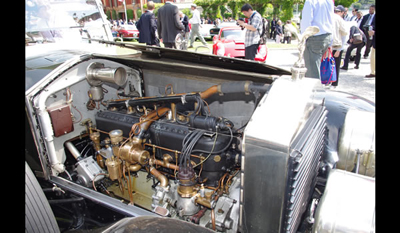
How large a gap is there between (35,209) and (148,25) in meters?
5.83

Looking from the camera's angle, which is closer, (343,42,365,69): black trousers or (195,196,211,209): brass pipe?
(195,196,211,209): brass pipe

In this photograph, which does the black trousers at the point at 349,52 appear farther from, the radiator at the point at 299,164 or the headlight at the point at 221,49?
the radiator at the point at 299,164

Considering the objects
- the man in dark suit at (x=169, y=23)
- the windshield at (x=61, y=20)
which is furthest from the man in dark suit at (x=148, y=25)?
the windshield at (x=61, y=20)

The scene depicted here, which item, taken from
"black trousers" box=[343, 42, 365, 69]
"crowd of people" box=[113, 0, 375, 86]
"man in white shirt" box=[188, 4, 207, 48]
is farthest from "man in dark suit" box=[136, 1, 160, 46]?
"black trousers" box=[343, 42, 365, 69]

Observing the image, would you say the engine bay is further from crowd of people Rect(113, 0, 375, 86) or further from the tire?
crowd of people Rect(113, 0, 375, 86)

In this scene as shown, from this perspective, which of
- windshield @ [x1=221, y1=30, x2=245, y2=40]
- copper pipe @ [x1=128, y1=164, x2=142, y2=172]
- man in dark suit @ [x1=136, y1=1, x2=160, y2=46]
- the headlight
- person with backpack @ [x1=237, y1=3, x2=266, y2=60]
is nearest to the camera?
copper pipe @ [x1=128, y1=164, x2=142, y2=172]

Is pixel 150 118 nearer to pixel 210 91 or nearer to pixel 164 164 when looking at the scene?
pixel 164 164

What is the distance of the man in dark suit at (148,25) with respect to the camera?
267 inches

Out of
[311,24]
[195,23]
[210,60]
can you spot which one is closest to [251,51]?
[311,24]

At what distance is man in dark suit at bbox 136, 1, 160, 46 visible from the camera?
6.78 m

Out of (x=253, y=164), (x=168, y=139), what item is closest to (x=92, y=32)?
(x=168, y=139)

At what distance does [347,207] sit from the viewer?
1.22 meters

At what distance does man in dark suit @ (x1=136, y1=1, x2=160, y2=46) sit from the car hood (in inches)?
178

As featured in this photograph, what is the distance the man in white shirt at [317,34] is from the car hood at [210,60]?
215 centimetres
